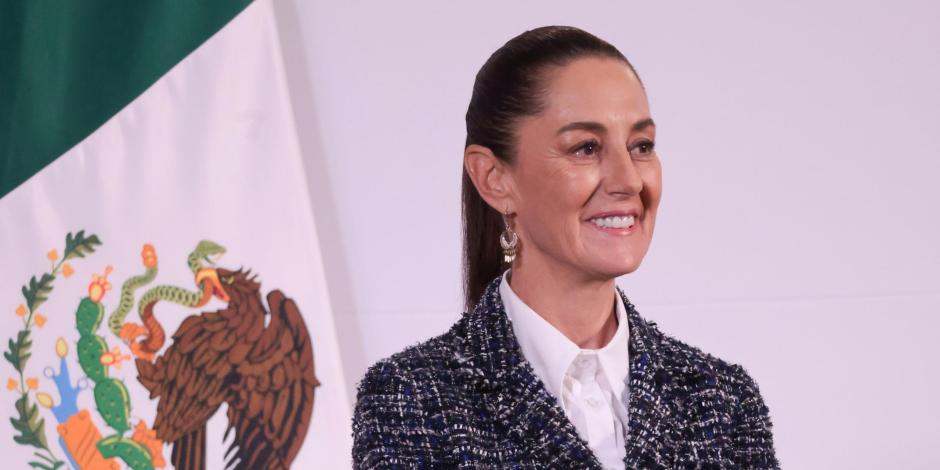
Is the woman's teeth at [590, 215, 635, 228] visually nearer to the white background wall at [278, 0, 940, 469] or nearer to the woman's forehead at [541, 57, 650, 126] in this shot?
the woman's forehead at [541, 57, 650, 126]

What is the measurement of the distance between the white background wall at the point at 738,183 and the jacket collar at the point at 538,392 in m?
0.96

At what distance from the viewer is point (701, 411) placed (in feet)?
4.19

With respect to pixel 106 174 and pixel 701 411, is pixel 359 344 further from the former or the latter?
pixel 701 411

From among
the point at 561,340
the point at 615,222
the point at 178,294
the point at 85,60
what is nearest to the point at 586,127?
the point at 615,222

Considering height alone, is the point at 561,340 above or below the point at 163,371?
below

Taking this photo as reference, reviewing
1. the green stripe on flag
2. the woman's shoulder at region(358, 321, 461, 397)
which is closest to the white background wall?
the green stripe on flag

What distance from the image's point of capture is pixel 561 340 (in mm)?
1252

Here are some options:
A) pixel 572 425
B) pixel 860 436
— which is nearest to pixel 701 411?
pixel 572 425

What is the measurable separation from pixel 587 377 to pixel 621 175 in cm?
23

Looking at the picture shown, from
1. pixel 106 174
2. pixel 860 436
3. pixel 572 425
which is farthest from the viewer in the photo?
pixel 106 174

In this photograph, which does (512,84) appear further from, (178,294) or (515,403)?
(178,294)

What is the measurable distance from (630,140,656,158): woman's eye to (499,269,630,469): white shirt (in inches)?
7.3

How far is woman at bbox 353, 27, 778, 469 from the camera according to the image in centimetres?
121

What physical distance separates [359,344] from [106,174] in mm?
600
